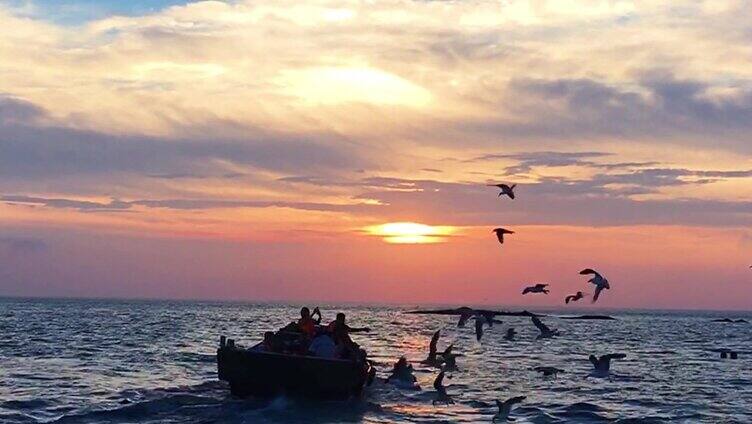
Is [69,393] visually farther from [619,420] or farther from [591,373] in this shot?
[591,373]

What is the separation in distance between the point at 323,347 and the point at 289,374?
1351mm

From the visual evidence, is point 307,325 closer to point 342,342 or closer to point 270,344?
point 270,344

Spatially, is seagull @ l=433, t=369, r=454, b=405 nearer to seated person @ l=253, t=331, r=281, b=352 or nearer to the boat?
the boat

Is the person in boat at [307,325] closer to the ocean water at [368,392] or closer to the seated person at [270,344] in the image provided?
the seated person at [270,344]

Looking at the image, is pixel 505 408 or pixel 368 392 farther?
pixel 368 392

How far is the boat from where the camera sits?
94.3 ft

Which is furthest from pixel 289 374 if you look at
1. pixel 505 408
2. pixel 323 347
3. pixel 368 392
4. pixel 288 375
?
pixel 505 408

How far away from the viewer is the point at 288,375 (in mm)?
28875

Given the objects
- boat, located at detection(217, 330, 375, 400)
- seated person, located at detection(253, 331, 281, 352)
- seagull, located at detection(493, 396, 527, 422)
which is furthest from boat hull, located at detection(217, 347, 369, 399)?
seagull, located at detection(493, 396, 527, 422)

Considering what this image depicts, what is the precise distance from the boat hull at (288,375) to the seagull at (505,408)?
13.9 ft

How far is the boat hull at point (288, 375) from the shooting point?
28.8 m

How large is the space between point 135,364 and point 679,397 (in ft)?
73.8

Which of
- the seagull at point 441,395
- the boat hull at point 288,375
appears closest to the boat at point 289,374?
the boat hull at point 288,375

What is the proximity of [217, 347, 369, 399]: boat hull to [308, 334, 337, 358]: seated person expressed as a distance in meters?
0.64
